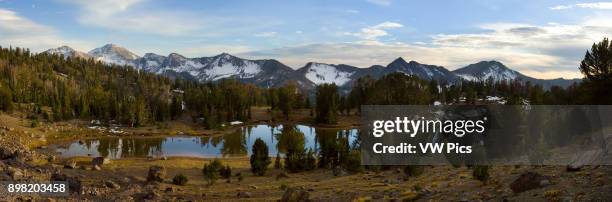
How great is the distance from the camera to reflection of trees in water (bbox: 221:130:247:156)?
95.2m

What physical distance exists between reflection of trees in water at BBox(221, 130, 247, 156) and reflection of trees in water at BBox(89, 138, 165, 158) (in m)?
14.2

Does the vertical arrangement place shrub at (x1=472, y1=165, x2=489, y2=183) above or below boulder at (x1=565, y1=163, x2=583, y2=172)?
below

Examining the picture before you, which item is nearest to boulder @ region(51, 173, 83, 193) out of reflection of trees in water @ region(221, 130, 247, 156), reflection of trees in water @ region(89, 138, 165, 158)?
reflection of trees in water @ region(89, 138, 165, 158)

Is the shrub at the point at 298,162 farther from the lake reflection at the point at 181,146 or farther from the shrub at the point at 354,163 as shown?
the lake reflection at the point at 181,146

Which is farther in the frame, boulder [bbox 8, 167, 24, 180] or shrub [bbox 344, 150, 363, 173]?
shrub [bbox 344, 150, 363, 173]

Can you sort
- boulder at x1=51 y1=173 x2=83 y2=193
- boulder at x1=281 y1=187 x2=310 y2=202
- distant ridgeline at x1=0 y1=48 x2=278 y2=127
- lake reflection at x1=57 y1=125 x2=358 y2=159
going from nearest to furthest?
boulder at x1=281 y1=187 x2=310 y2=202
boulder at x1=51 y1=173 x2=83 y2=193
lake reflection at x1=57 y1=125 x2=358 y2=159
distant ridgeline at x1=0 y1=48 x2=278 y2=127

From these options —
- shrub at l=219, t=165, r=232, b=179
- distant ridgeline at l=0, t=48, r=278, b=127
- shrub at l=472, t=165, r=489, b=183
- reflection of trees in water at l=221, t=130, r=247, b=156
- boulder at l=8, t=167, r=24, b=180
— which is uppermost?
distant ridgeline at l=0, t=48, r=278, b=127

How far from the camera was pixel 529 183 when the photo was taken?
Answer: 24.6 metres

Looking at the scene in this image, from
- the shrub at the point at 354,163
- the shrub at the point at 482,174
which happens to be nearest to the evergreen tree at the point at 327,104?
the shrub at the point at 354,163

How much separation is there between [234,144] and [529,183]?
90234 mm

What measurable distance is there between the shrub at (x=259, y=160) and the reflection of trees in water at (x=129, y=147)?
38869 millimetres

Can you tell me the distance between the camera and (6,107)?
13412 cm

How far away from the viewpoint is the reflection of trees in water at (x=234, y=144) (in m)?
95.2
